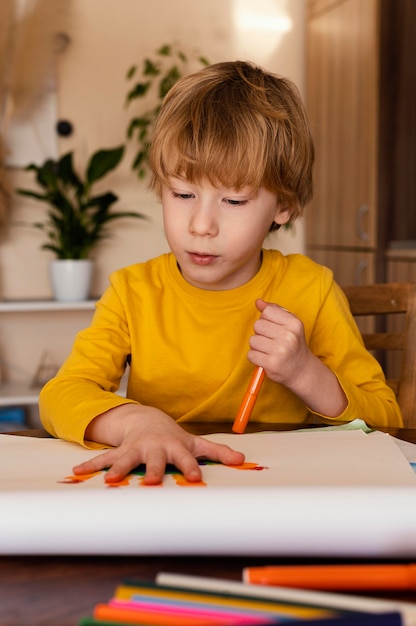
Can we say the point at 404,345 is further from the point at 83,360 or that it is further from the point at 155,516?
the point at 155,516

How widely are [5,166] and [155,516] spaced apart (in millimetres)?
2804

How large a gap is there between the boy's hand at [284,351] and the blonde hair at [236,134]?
0.64 feet

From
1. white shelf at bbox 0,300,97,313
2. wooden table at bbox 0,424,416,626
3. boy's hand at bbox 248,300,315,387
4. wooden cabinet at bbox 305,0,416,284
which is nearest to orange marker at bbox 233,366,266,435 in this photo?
boy's hand at bbox 248,300,315,387

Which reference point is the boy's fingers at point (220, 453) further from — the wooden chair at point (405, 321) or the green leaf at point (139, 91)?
the green leaf at point (139, 91)

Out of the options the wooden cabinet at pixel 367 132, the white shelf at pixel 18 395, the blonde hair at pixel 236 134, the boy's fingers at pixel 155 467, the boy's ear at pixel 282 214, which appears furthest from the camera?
the wooden cabinet at pixel 367 132

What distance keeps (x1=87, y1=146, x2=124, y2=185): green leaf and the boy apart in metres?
1.76

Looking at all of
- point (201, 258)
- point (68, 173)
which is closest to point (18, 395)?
point (68, 173)

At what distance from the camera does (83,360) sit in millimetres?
1095

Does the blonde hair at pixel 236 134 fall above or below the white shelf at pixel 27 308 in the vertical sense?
above

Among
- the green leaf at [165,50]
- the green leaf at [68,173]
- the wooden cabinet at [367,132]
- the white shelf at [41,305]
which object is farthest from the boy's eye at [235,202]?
the wooden cabinet at [367,132]

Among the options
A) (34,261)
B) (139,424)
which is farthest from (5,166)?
(139,424)

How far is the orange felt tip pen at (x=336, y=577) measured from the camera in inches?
17.8

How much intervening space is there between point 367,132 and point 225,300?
3.18m

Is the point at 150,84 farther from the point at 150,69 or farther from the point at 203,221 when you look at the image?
the point at 203,221
